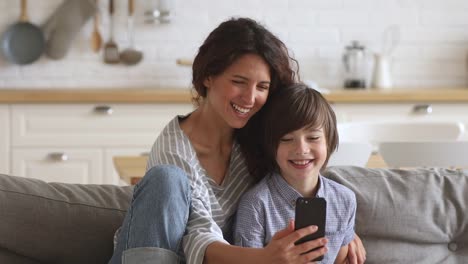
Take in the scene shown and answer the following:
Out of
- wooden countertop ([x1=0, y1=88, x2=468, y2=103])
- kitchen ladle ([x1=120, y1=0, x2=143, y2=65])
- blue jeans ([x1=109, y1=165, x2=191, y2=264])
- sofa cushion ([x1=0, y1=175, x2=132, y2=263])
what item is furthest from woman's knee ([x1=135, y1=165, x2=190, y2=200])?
kitchen ladle ([x1=120, y1=0, x2=143, y2=65])

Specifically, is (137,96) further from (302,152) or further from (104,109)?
(302,152)

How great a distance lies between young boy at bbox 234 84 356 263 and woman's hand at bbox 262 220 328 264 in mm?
183

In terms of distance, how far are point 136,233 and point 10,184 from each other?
0.45 metres

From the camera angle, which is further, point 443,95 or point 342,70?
point 342,70

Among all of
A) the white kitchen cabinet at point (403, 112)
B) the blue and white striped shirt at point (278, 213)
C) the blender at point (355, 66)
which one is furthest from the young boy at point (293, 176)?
the blender at point (355, 66)

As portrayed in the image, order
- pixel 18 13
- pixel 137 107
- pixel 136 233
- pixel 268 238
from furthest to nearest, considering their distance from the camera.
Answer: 1. pixel 18 13
2. pixel 137 107
3. pixel 268 238
4. pixel 136 233

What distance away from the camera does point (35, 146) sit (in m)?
4.35

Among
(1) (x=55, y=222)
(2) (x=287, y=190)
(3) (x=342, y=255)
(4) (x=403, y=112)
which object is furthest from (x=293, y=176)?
(4) (x=403, y=112)

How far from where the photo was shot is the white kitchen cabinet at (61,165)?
4359 millimetres

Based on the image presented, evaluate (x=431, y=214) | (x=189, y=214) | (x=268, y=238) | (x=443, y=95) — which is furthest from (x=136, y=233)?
(x=443, y=95)

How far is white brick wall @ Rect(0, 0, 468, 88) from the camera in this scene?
483cm

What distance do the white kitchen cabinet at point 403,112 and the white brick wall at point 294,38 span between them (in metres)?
0.59

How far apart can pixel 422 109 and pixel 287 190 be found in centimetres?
253

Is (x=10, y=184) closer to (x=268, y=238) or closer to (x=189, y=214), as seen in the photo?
(x=189, y=214)
